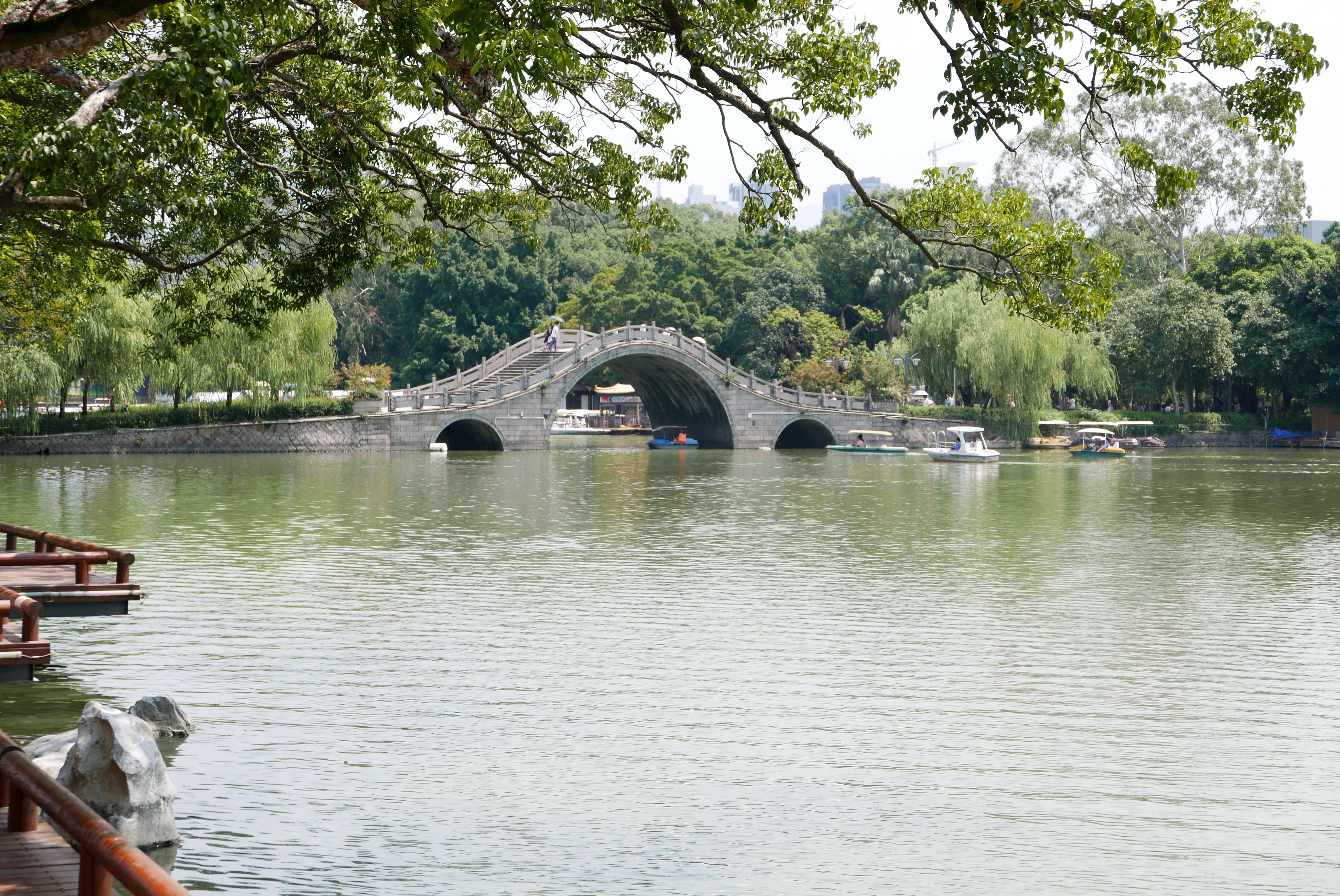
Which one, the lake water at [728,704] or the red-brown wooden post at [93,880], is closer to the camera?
the red-brown wooden post at [93,880]

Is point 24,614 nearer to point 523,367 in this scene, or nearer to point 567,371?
point 567,371

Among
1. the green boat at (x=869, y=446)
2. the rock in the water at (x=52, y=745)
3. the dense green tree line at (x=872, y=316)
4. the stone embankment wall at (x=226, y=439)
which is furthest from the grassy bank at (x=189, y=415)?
the rock in the water at (x=52, y=745)

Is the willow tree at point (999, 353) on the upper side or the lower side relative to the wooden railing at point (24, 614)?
upper

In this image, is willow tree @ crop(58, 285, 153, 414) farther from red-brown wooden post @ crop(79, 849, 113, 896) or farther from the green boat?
red-brown wooden post @ crop(79, 849, 113, 896)

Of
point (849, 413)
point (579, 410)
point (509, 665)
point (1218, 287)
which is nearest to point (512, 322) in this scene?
point (579, 410)

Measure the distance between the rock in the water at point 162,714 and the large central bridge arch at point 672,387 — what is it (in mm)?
38934

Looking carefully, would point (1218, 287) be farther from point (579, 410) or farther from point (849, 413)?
point (579, 410)

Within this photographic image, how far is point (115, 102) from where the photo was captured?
22.8 feet

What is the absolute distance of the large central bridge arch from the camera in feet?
156

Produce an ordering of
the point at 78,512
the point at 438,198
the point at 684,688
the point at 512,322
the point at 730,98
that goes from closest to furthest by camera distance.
Answer: the point at 730,98, the point at 684,688, the point at 438,198, the point at 78,512, the point at 512,322

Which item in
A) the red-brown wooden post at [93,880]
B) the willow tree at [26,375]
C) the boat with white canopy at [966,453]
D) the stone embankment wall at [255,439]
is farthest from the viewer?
the boat with white canopy at [966,453]

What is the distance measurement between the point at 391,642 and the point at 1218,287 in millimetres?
52466

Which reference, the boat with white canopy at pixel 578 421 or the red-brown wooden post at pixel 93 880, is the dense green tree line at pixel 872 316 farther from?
the red-brown wooden post at pixel 93 880

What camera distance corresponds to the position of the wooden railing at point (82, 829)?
333 cm
